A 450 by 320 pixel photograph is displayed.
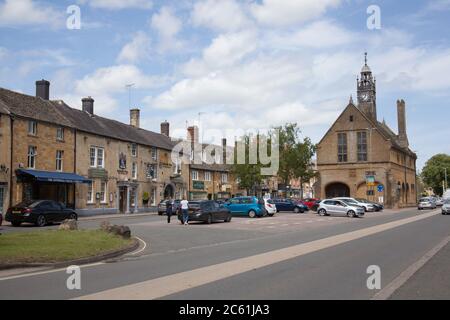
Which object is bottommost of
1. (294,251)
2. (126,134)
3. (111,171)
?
(294,251)

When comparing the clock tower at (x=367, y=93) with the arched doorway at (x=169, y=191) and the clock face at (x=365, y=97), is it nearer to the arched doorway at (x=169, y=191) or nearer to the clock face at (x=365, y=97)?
the clock face at (x=365, y=97)

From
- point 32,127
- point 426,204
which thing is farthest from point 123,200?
point 426,204

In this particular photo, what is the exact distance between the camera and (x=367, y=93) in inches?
3027

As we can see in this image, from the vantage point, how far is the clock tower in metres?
76.1

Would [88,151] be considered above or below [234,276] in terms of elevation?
above

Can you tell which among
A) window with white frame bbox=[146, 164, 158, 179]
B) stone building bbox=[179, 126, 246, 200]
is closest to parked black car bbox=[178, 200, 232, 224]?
window with white frame bbox=[146, 164, 158, 179]

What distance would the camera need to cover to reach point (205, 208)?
29594 mm

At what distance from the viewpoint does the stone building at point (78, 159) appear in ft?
107

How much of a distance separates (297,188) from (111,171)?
194 ft

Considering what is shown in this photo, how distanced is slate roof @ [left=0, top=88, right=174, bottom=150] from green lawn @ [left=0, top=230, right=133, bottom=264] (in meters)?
17.6
